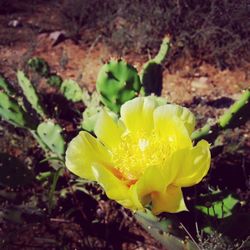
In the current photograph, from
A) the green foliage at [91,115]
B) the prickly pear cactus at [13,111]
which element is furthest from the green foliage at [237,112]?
the prickly pear cactus at [13,111]

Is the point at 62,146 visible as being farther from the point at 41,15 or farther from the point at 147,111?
the point at 41,15

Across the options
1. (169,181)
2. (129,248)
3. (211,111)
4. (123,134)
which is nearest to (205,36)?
(211,111)

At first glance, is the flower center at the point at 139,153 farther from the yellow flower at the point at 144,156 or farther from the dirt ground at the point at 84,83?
the dirt ground at the point at 84,83

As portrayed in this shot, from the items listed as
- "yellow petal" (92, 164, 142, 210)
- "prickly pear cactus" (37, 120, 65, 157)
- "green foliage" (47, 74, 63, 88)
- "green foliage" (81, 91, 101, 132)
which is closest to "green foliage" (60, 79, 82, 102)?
"green foliage" (47, 74, 63, 88)

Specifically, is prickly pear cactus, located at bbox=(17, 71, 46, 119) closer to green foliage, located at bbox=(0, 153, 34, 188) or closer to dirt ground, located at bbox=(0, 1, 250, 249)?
dirt ground, located at bbox=(0, 1, 250, 249)

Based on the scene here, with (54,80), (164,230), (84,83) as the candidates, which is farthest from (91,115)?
(84,83)

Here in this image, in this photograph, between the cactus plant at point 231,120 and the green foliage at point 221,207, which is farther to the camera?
the cactus plant at point 231,120
